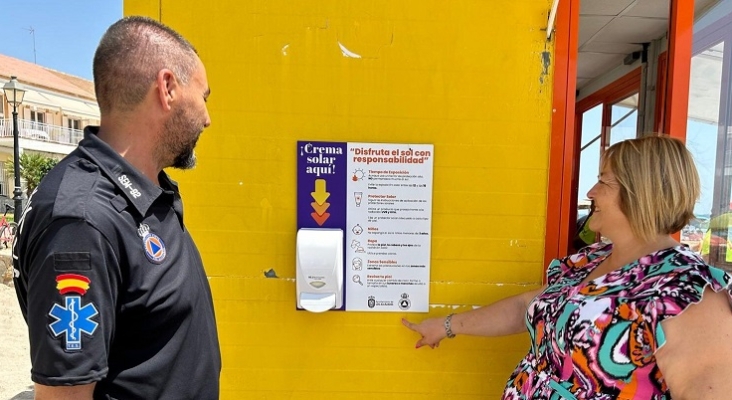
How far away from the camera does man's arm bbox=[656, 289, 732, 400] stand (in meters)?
1.16

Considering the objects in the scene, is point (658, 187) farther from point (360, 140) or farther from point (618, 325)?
point (360, 140)

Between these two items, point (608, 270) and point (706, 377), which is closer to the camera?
point (706, 377)

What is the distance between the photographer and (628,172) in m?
1.40

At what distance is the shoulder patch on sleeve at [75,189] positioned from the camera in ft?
3.20

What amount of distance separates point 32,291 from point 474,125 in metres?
1.49

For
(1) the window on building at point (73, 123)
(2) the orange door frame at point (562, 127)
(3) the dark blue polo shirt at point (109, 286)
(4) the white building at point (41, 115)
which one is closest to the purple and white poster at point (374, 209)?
(2) the orange door frame at point (562, 127)

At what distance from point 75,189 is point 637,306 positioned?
1.44 m

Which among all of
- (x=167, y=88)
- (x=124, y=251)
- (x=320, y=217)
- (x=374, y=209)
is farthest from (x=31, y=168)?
(x=124, y=251)

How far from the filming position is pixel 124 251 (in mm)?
1055

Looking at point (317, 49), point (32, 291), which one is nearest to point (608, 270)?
point (317, 49)

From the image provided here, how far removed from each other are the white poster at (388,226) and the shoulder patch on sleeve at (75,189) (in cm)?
92

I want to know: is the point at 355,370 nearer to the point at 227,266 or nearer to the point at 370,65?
the point at 227,266

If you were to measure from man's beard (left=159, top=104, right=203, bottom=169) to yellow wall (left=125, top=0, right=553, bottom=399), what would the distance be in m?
0.48

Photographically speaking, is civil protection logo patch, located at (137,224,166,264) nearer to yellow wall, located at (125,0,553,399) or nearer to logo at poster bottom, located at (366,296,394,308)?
yellow wall, located at (125,0,553,399)
